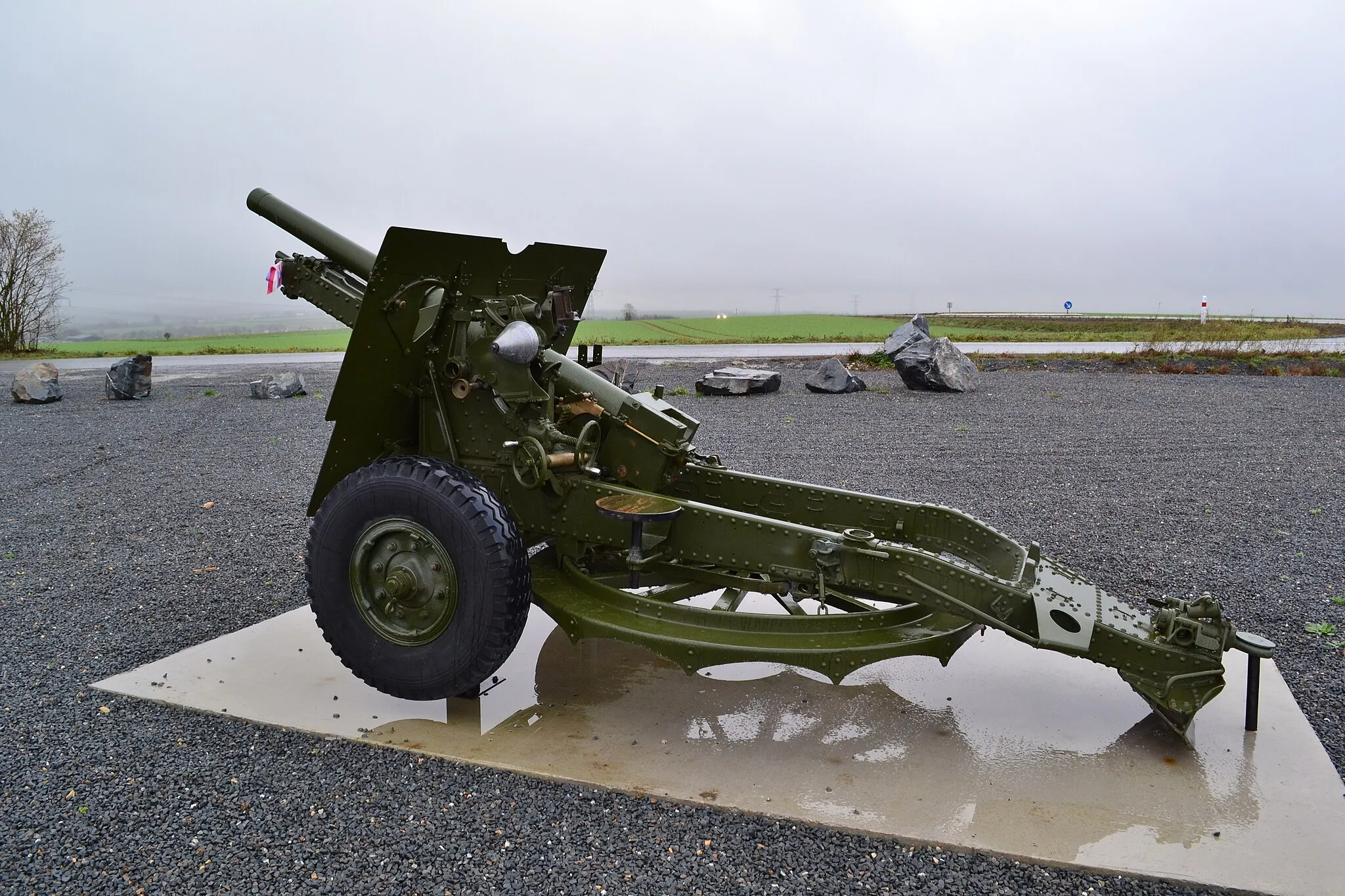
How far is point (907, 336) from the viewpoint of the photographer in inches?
722

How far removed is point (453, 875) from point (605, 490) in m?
1.56

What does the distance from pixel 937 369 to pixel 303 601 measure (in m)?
12.7

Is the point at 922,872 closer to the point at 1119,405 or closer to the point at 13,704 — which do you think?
the point at 13,704

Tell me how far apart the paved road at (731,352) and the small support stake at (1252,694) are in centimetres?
1856

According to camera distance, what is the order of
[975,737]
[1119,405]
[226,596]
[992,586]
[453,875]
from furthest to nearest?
1. [1119,405]
2. [226,596]
3. [975,737]
4. [992,586]
5. [453,875]

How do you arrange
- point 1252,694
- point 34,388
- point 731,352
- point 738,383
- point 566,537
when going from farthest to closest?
1. point 731,352
2. point 738,383
3. point 34,388
4. point 566,537
5. point 1252,694

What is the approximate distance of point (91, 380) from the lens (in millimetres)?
19031

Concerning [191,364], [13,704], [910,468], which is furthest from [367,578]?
[191,364]

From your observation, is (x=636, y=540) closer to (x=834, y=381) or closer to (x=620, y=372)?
(x=620, y=372)

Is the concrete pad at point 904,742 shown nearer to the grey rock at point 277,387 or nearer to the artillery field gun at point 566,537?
the artillery field gun at point 566,537

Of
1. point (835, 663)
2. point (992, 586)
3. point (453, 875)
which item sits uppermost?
point (992, 586)

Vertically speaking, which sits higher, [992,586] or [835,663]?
[992,586]

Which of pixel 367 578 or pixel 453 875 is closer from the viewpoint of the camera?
pixel 453 875

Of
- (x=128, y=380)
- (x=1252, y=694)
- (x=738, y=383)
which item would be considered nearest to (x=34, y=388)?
(x=128, y=380)
